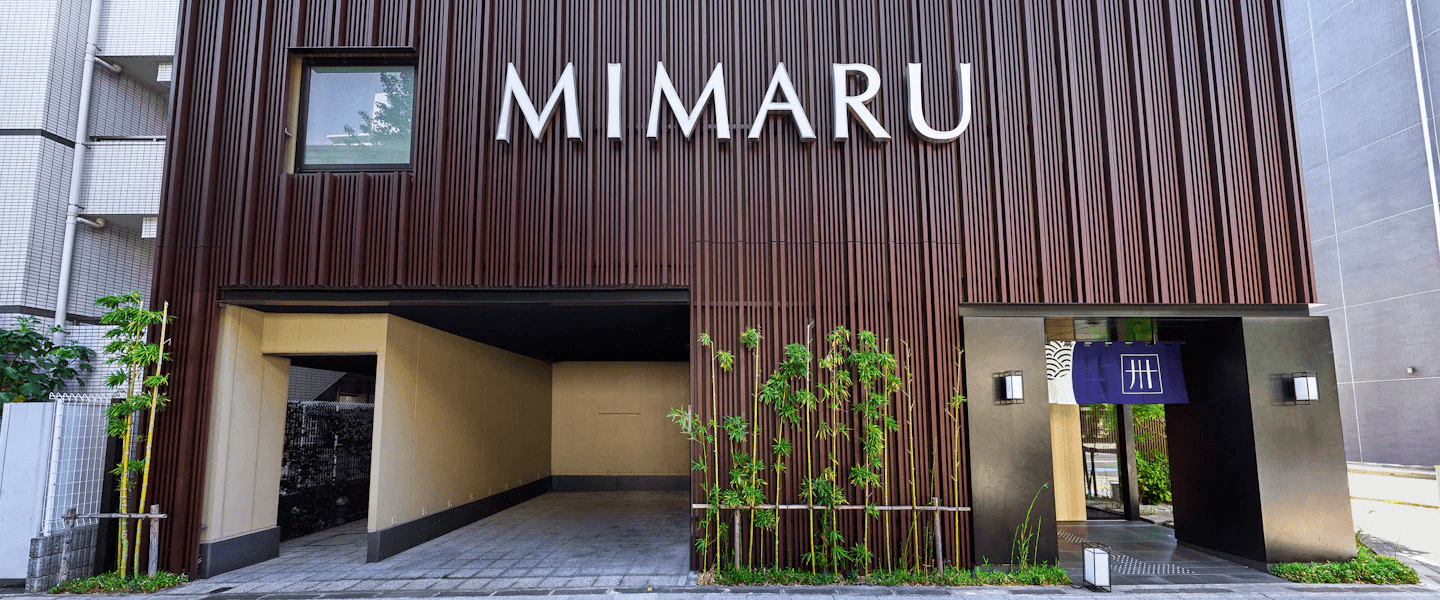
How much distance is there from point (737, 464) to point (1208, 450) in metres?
5.29

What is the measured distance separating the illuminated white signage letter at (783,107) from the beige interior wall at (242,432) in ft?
19.0

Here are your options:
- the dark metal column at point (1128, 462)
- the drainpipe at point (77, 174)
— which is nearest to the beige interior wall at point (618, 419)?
the drainpipe at point (77, 174)

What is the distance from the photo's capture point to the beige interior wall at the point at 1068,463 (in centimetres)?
1022

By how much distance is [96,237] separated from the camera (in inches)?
425

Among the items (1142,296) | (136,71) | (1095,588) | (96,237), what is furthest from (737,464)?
(136,71)

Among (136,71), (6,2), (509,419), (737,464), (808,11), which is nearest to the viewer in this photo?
(737,464)

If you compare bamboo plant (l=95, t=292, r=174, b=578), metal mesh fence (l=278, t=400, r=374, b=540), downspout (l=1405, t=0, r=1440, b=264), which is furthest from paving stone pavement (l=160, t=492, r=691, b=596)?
downspout (l=1405, t=0, r=1440, b=264)

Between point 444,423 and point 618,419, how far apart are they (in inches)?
233

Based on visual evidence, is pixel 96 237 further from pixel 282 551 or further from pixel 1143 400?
pixel 1143 400

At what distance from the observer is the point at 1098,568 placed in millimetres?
6270

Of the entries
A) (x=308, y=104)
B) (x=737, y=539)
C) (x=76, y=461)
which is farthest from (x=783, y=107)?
(x=76, y=461)

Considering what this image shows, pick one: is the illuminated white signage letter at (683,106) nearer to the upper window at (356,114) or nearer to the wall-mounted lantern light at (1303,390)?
the upper window at (356,114)

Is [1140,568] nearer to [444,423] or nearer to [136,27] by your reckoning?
[444,423]

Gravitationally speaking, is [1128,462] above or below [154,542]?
above
